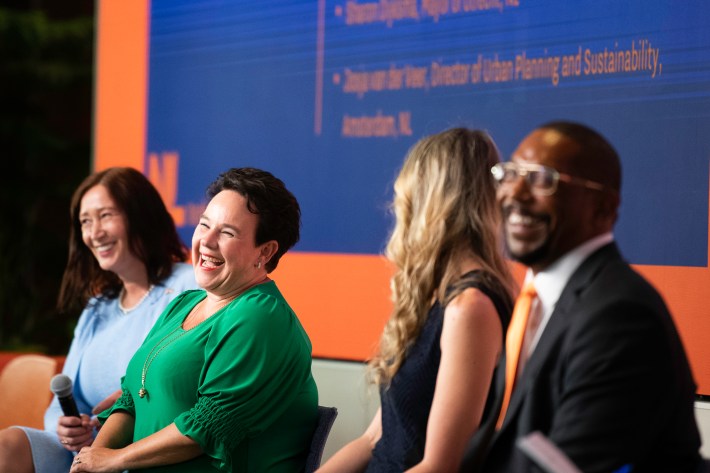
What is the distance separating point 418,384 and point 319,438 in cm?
61

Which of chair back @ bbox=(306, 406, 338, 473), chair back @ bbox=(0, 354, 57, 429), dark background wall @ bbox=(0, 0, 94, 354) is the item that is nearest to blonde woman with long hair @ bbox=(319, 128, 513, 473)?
chair back @ bbox=(306, 406, 338, 473)

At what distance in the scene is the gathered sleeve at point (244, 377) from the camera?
2371 millimetres

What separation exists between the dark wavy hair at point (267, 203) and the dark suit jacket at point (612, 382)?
3.78ft

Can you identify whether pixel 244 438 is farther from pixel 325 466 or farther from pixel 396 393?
pixel 396 393

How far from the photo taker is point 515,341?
1754 mm

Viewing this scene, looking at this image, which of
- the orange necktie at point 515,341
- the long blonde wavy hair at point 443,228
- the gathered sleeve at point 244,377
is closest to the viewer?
the orange necktie at point 515,341

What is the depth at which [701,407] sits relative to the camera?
2.97 m

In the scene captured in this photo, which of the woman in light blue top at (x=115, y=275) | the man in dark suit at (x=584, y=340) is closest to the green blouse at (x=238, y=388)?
the woman in light blue top at (x=115, y=275)

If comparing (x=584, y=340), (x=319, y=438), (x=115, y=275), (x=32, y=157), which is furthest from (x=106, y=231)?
(x=32, y=157)

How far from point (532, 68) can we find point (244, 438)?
6.01ft

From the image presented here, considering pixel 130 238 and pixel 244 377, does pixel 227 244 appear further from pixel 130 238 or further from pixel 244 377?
pixel 130 238

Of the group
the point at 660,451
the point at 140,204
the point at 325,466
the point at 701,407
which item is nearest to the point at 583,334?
the point at 660,451

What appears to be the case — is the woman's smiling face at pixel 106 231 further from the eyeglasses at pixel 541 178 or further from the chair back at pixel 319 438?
the eyeglasses at pixel 541 178

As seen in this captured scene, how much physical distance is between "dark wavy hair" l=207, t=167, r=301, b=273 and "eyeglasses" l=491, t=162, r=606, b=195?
1.05m
